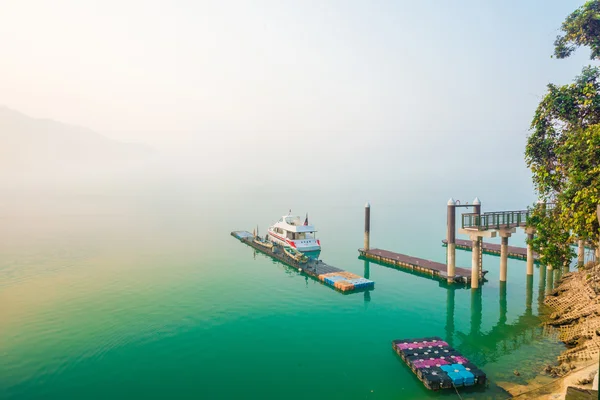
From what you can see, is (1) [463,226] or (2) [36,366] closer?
(2) [36,366]

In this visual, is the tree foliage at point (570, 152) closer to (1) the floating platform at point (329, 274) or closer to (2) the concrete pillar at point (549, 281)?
(2) the concrete pillar at point (549, 281)

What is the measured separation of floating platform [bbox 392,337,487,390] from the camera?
1458 cm

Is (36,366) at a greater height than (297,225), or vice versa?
(297,225)

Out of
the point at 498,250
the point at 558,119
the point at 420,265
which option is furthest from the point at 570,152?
the point at 498,250

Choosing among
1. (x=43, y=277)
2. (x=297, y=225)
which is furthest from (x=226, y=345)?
(x=297, y=225)

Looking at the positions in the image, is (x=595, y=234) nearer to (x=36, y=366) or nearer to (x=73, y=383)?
(x=73, y=383)

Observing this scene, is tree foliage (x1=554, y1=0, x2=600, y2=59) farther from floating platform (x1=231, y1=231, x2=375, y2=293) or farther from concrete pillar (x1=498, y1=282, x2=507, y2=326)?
floating platform (x1=231, y1=231, x2=375, y2=293)

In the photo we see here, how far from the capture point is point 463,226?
91.7 ft

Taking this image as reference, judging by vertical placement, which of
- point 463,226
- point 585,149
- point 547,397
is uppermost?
point 585,149

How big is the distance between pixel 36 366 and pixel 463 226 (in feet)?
94.1

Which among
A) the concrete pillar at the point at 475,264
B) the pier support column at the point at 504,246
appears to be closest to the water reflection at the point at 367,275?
the concrete pillar at the point at 475,264

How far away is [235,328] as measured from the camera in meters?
22.2

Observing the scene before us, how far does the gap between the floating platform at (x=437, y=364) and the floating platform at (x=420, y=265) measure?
14768 mm

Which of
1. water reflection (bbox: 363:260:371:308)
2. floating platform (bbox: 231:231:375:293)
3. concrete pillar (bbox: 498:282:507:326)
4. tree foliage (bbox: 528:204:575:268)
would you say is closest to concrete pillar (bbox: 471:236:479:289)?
concrete pillar (bbox: 498:282:507:326)
